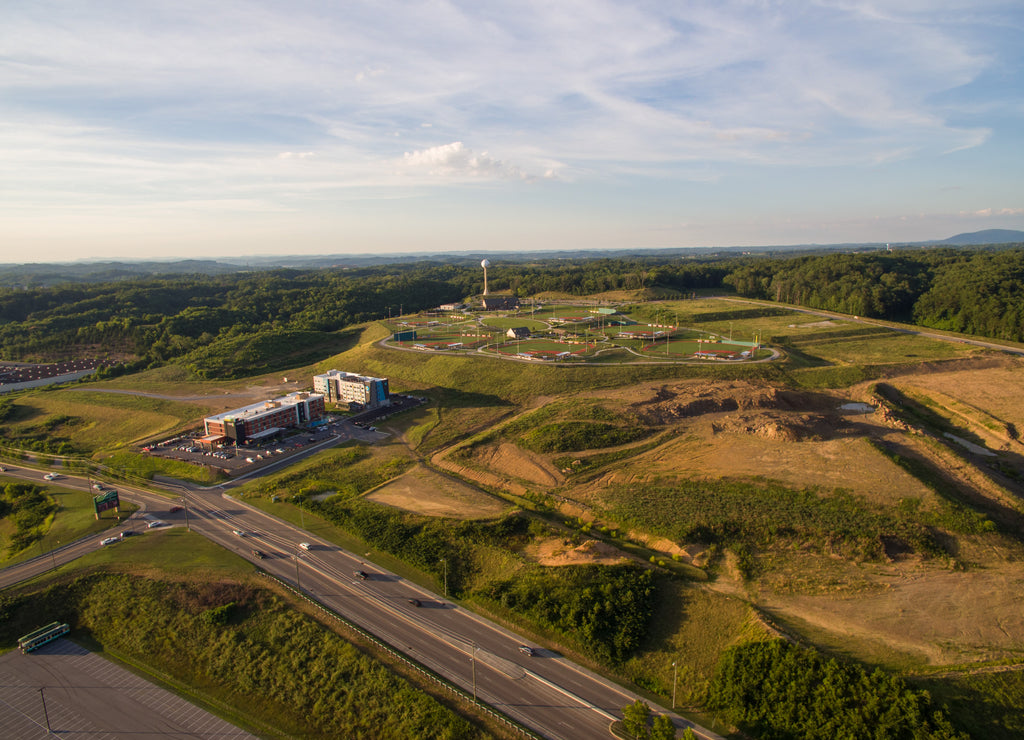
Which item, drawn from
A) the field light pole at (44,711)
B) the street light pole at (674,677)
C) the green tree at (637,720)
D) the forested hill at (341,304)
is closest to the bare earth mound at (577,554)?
the street light pole at (674,677)

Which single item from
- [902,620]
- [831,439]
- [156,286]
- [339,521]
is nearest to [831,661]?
[902,620]

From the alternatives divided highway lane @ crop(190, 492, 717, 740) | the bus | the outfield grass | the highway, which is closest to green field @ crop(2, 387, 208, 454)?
the highway

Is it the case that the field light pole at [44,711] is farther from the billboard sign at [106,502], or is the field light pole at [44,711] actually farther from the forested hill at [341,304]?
the forested hill at [341,304]

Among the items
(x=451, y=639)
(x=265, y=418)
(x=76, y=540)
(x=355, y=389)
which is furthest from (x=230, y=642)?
(x=355, y=389)

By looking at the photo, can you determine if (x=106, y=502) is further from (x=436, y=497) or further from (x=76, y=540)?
(x=436, y=497)

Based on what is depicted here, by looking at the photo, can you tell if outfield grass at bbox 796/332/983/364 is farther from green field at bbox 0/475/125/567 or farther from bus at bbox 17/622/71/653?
green field at bbox 0/475/125/567
